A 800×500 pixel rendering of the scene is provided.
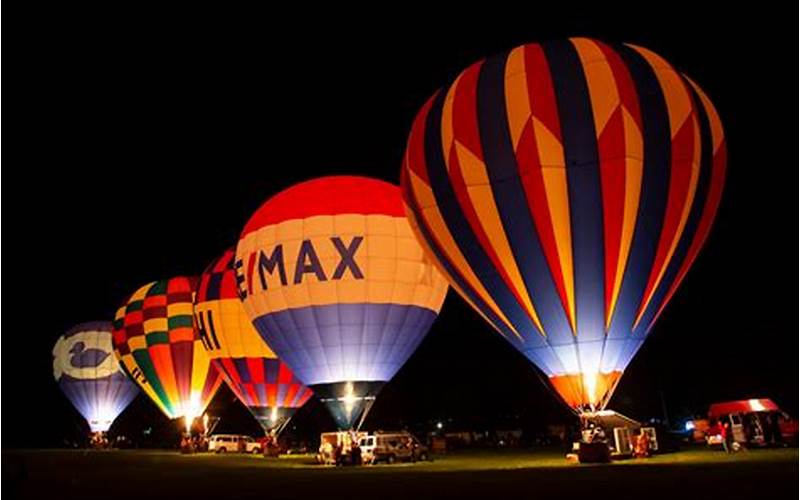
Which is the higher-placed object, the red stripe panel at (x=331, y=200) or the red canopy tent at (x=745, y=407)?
the red stripe panel at (x=331, y=200)

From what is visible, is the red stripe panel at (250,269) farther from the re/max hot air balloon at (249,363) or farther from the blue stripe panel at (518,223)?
the blue stripe panel at (518,223)

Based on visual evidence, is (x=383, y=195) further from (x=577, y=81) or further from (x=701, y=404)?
(x=701, y=404)

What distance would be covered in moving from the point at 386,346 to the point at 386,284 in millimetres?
1781

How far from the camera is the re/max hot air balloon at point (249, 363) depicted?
27.1 meters

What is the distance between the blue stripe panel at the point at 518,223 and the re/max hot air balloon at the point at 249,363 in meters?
12.3

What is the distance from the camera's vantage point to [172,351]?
32.4m

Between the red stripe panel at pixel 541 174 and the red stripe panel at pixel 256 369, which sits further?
the red stripe panel at pixel 256 369

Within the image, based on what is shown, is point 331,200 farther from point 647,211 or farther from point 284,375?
point 647,211

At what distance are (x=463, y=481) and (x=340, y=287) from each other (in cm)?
919

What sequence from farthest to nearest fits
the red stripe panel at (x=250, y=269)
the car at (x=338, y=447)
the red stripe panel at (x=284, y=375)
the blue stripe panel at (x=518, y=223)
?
1. the red stripe panel at (x=284, y=375)
2. the red stripe panel at (x=250, y=269)
3. the car at (x=338, y=447)
4. the blue stripe panel at (x=518, y=223)

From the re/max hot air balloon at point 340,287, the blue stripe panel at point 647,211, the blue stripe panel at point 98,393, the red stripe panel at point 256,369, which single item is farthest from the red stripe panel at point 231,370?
the blue stripe panel at point 98,393

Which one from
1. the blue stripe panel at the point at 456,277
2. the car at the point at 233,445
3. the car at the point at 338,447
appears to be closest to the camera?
the blue stripe panel at the point at 456,277

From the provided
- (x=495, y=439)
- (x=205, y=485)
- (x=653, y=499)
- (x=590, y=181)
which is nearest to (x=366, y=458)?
(x=205, y=485)

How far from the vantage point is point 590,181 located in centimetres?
1631
